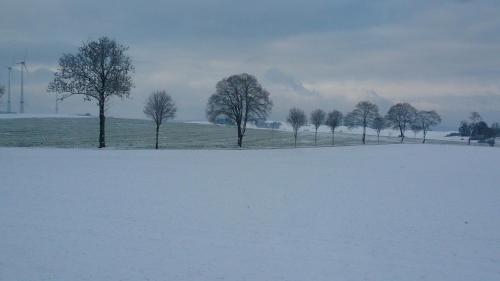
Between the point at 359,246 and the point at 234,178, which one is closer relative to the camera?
the point at 359,246

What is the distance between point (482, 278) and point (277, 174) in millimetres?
20155

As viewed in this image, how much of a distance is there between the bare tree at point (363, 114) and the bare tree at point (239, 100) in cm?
4612

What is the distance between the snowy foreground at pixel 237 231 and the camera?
32.1 feet

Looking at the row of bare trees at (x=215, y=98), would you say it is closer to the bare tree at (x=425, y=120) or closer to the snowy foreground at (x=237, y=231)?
the bare tree at (x=425, y=120)

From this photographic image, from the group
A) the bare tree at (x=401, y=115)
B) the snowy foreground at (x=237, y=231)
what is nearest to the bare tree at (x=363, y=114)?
the bare tree at (x=401, y=115)

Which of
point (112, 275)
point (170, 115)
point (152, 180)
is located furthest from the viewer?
point (170, 115)

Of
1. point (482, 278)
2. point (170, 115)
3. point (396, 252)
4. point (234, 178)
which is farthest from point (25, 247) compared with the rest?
point (170, 115)

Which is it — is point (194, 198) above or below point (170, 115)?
below

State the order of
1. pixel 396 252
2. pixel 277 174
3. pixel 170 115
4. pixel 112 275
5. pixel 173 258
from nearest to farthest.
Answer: pixel 112 275
pixel 173 258
pixel 396 252
pixel 277 174
pixel 170 115

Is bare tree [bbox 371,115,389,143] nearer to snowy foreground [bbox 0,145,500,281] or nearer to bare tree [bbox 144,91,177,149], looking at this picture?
bare tree [bbox 144,91,177,149]

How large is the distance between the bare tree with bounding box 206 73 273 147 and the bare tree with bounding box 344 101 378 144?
4612 cm

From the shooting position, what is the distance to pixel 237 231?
13.0 m

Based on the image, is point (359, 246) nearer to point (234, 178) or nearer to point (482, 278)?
point (482, 278)

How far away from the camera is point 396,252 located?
11414mm
